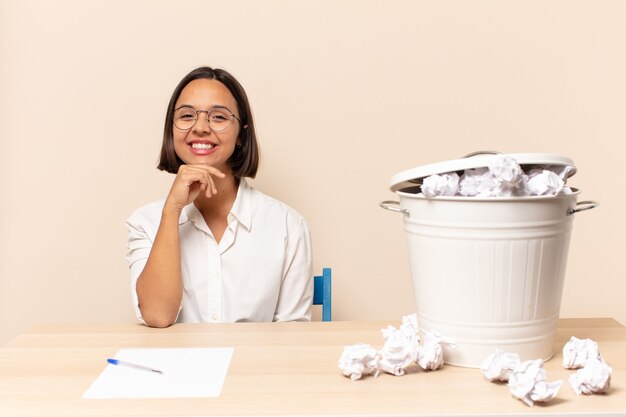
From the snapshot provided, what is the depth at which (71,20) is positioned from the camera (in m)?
2.40

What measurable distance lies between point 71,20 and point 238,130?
860 millimetres

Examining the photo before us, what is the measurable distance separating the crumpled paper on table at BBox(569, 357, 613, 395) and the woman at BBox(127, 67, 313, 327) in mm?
929

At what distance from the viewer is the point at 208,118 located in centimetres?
186

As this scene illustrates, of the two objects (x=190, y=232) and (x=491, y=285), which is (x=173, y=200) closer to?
(x=190, y=232)

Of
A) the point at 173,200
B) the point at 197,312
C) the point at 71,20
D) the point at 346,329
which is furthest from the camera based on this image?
the point at 71,20

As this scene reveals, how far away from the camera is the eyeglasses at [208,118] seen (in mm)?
1859

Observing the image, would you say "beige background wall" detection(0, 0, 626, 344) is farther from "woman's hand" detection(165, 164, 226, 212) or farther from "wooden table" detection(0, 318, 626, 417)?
"wooden table" detection(0, 318, 626, 417)

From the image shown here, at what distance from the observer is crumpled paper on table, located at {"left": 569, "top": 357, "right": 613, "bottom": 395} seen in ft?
3.21

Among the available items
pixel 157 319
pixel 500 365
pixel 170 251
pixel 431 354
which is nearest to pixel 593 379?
pixel 500 365

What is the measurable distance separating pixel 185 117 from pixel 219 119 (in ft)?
0.29

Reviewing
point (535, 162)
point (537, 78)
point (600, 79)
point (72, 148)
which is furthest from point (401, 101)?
point (535, 162)

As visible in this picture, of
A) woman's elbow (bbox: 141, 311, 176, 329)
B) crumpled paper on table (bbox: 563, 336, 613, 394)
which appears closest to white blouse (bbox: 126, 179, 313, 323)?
woman's elbow (bbox: 141, 311, 176, 329)

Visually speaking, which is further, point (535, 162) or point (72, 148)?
point (72, 148)

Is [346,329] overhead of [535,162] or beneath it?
beneath
